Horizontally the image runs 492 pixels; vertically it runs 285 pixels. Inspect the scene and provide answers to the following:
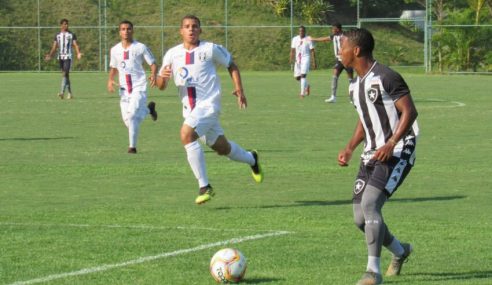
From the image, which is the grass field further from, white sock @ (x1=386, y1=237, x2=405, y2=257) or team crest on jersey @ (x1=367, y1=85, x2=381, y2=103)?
team crest on jersey @ (x1=367, y1=85, x2=381, y2=103)

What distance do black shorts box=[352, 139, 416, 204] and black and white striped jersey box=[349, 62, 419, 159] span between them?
0.06 metres

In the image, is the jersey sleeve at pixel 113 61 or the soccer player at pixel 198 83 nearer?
the soccer player at pixel 198 83

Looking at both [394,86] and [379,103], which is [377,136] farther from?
[394,86]

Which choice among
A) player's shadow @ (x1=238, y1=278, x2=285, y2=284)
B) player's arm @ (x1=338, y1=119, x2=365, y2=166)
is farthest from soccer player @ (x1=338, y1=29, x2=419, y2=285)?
player's shadow @ (x1=238, y1=278, x2=285, y2=284)

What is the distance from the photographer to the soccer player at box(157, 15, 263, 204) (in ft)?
43.9

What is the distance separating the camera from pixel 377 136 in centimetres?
885

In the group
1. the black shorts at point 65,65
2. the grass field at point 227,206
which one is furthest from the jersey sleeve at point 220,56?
the black shorts at point 65,65

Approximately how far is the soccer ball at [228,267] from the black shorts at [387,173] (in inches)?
38.6

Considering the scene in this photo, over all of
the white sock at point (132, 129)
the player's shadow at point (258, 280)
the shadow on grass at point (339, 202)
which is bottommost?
the shadow on grass at point (339, 202)

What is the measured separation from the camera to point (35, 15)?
62531mm

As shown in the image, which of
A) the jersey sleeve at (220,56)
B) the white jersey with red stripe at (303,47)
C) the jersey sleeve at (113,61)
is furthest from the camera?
the white jersey with red stripe at (303,47)

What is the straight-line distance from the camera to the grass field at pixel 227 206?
9328 mm

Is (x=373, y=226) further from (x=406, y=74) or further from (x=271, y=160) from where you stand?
(x=406, y=74)

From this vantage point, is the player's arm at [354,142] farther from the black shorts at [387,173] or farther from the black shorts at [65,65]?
the black shorts at [65,65]
